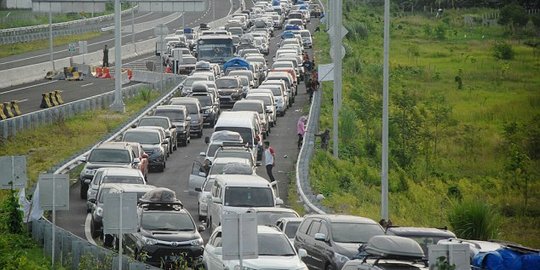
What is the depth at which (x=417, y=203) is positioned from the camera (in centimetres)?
4450

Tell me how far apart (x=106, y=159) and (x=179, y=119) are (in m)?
12.6

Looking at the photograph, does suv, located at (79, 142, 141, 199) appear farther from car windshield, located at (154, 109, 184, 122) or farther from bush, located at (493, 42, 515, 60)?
bush, located at (493, 42, 515, 60)

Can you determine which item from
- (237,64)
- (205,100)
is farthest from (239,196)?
(237,64)

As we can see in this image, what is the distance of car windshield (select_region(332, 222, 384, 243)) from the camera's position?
2462 centimetres

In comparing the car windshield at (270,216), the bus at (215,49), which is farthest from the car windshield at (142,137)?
the bus at (215,49)

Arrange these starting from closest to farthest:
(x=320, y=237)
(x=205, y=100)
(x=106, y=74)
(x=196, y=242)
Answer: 1. (x=320, y=237)
2. (x=196, y=242)
3. (x=205, y=100)
4. (x=106, y=74)

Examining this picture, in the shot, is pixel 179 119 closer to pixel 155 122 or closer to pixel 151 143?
pixel 155 122

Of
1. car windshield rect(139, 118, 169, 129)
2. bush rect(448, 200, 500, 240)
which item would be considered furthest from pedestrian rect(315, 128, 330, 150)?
bush rect(448, 200, 500, 240)

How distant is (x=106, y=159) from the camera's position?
128 feet

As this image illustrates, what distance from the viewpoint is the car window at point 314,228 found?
2544cm

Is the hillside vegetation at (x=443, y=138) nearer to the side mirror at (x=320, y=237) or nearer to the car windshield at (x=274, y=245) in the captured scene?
the side mirror at (x=320, y=237)

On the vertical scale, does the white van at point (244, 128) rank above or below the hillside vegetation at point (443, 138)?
above

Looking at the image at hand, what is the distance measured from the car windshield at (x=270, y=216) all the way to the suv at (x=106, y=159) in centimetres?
936

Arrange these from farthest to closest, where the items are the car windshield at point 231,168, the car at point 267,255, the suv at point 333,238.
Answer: the car windshield at point 231,168 → the suv at point 333,238 → the car at point 267,255
